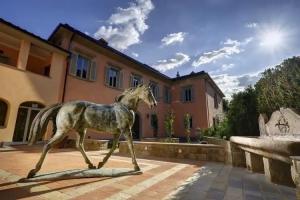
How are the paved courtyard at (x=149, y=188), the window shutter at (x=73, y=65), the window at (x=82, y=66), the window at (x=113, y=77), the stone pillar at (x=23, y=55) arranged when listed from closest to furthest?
the paved courtyard at (x=149, y=188), the stone pillar at (x=23, y=55), the window shutter at (x=73, y=65), the window at (x=82, y=66), the window at (x=113, y=77)

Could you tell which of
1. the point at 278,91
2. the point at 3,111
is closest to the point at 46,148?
the point at 3,111

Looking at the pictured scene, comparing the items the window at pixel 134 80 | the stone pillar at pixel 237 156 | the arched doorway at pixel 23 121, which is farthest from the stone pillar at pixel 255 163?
the window at pixel 134 80

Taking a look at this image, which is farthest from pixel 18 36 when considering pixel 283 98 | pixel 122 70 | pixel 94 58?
pixel 283 98

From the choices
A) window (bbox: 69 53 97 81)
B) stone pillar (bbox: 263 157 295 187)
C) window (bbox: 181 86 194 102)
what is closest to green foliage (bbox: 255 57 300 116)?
stone pillar (bbox: 263 157 295 187)

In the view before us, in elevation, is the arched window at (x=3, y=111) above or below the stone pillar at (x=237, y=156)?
above

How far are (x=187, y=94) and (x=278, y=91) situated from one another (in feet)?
39.8

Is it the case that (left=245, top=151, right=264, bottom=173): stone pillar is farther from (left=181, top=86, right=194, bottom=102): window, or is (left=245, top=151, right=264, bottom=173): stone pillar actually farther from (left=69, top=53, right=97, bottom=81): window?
(left=181, top=86, right=194, bottom=102): window

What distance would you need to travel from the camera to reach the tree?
10266 millimetres

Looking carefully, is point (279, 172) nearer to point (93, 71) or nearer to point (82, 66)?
point (93, 71)

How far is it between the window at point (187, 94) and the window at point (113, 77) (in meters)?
8.96

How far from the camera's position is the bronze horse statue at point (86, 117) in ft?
11.5

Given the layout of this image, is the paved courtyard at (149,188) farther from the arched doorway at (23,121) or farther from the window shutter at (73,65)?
the window shutter at (73,65)

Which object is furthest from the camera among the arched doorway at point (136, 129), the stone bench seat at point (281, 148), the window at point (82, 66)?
the arched doorway at point (136, 129)

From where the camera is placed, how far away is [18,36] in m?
10.1
